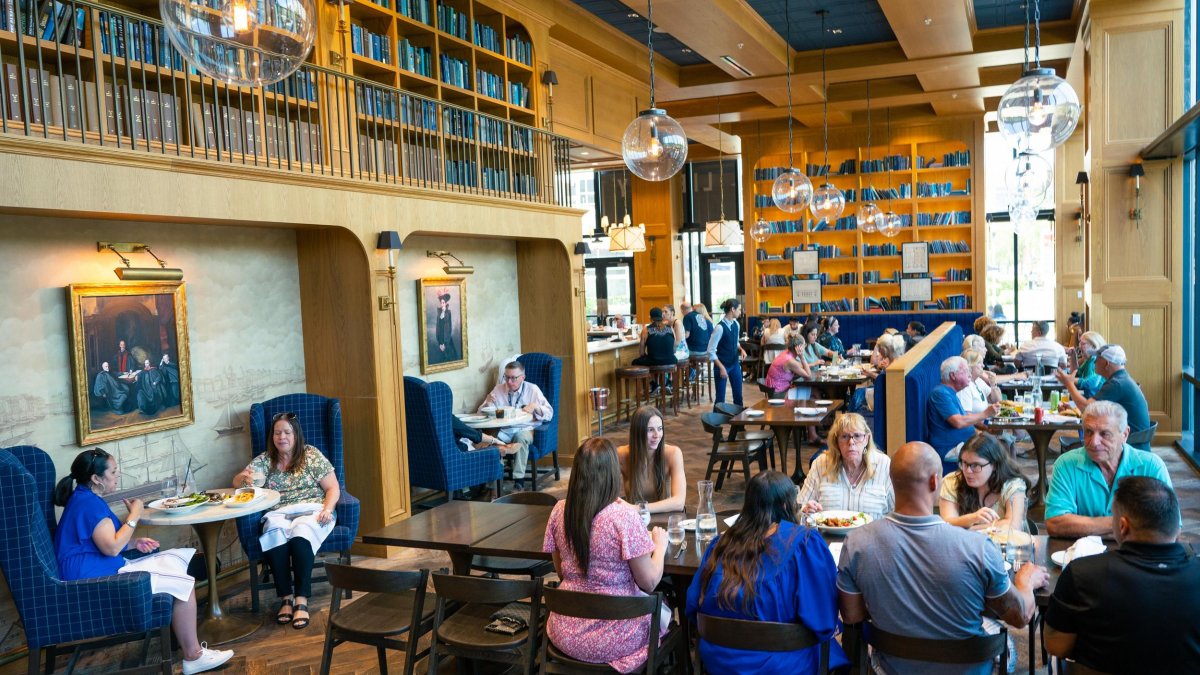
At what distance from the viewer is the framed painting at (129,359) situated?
5.31 metres

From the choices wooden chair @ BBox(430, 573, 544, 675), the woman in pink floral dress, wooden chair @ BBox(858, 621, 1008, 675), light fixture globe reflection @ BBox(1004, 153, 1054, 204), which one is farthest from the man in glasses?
light fixture globe reflection @ BBox(1004, 153, 1054, 204)

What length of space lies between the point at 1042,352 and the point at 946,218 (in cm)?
662

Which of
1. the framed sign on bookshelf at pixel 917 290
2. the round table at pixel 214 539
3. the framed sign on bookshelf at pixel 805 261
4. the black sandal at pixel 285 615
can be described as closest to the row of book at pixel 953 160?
the framed sign on bookshelf at pixel 917 290

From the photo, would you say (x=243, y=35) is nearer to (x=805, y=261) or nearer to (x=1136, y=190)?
(x=1136, y=190)

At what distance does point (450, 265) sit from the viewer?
8.62 metres

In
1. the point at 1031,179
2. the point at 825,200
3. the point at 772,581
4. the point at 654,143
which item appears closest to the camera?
the point at 772,581

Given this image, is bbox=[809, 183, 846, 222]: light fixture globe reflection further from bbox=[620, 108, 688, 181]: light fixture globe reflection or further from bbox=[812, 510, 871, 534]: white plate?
bbox=[812, 510, 871, 534]: white plate

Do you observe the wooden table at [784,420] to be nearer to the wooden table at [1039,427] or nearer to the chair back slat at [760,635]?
the wooden table at [1039,427]

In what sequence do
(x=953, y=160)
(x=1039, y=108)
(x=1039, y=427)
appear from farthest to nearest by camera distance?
(x=953, y=160)
(x=1039, y=427)
(x=1039, y=108)

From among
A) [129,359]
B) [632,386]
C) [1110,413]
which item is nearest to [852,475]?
[1110,413]

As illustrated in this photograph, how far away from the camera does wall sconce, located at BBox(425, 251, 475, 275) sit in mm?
8391

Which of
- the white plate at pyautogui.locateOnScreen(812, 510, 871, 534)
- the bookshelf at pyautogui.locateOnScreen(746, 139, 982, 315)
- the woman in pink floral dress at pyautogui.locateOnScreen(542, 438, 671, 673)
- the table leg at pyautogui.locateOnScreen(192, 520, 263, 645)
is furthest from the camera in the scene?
the bookshelf at pyautogui.locateOnScreen(746, 139, 982, 315)

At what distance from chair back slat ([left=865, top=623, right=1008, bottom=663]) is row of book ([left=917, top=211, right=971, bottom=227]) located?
44.8 feet

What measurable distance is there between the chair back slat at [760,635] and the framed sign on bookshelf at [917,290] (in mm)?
13625
